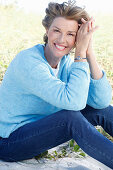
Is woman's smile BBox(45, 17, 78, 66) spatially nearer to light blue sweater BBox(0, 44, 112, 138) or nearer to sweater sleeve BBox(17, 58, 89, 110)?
light blue sweater BBox(0, 44, 112, 138)

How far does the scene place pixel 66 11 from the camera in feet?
7.07

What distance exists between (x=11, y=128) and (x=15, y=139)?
93 mm

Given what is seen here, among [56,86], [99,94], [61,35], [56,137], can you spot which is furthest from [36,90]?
[99,94]

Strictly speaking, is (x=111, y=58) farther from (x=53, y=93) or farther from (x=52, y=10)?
(x=53, y=93)

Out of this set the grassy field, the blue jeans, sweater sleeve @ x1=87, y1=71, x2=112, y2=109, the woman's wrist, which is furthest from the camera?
the grassy field

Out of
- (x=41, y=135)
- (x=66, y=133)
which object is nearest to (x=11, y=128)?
(x=41, y=135)

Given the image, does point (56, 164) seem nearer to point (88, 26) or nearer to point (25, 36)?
point (88, 26)

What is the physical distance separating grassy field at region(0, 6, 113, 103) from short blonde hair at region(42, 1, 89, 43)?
6.55ft

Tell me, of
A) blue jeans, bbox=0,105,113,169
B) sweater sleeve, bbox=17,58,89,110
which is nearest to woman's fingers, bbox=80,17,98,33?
sweater sleeve, bbox=17,58,89,110

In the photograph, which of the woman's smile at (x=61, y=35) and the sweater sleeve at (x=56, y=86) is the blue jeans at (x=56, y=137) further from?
the woman's smile at (x=61, y=35)

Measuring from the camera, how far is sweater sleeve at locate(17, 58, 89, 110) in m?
1.95

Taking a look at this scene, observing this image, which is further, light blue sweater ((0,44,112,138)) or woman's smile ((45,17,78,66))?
woman's smile ((45,17,78,66))

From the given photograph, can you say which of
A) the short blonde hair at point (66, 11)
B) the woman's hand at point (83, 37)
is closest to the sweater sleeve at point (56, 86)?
the woman's hand at point (83, 37)

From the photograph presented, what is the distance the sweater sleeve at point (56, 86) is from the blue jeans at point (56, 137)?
0.27 ft
